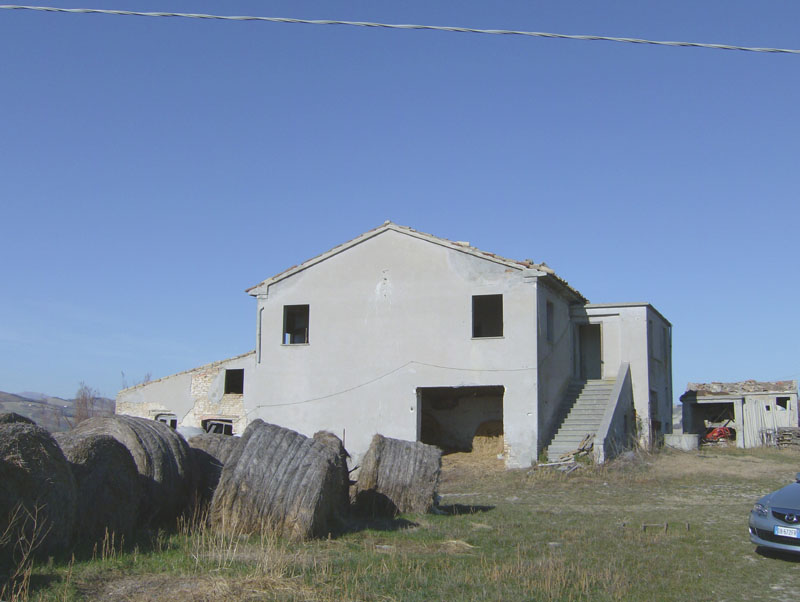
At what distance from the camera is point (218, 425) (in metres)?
32.8

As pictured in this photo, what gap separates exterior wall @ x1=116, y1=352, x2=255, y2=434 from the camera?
32062mm

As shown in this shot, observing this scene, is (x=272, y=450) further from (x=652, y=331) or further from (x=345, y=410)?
(x=652, y=331)

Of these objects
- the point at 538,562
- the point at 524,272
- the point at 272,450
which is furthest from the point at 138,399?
the point at 538,562

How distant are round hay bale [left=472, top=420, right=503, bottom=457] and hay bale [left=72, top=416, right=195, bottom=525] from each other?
48.8 ft

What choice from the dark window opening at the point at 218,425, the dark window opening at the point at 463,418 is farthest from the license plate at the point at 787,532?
the dark window opening at the point at 218,425

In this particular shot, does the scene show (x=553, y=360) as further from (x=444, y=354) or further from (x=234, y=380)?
(x=234, y=380)

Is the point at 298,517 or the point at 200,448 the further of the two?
the point at 200,448

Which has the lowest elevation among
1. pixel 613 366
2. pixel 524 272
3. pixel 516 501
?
pixel 516 501

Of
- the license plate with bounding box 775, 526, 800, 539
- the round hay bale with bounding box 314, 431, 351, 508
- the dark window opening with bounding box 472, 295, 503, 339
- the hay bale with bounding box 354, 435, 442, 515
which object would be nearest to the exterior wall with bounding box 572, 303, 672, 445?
the dark window opening with bounding box 472, 295, 503, 339

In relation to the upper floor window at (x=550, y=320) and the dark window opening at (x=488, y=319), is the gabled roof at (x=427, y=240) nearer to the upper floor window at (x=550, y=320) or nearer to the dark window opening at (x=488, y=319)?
the upper floor window at (x=550, y=320)

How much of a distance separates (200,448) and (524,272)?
12937 millimetres

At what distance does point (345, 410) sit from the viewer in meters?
24.6

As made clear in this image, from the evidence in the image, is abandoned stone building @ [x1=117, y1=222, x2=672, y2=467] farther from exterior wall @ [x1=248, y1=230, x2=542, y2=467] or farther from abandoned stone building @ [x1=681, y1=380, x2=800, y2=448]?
abandoned stone building @ [x1=681, y1=380, x2=800, y2=448]

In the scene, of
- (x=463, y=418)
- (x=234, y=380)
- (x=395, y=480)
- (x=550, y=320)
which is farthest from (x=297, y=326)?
(x=395, y=480)
